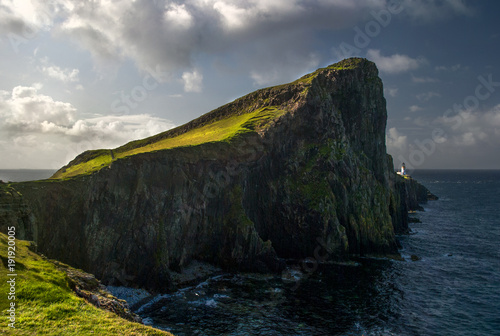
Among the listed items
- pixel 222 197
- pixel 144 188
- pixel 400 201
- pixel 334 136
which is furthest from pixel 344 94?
pixel 144 188

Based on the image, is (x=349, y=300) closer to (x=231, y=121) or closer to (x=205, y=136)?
(x=205, y=136)

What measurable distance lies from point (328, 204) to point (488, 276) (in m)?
30.7

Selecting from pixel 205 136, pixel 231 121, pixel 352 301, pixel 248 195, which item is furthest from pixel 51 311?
pixel 231 121

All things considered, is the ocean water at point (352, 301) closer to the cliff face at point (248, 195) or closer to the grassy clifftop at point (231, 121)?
the cliff face at point (248, 195)

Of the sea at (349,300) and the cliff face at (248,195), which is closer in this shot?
the sea at (349,300)

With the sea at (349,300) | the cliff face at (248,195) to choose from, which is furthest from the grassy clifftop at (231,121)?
the sea at (349,300)

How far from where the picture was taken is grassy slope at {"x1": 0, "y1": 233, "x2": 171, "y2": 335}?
17328 millimetres

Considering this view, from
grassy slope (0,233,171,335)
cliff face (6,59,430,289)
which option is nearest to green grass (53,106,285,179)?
cliff face (6,59,430,289)

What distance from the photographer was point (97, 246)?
4728 centimetres

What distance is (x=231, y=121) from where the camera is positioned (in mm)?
89375

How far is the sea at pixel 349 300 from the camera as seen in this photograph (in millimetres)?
37031

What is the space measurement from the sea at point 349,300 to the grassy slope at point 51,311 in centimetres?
1834

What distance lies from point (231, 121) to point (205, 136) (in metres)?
15.6

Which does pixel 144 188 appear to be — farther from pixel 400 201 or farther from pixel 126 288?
pixel 400 201
